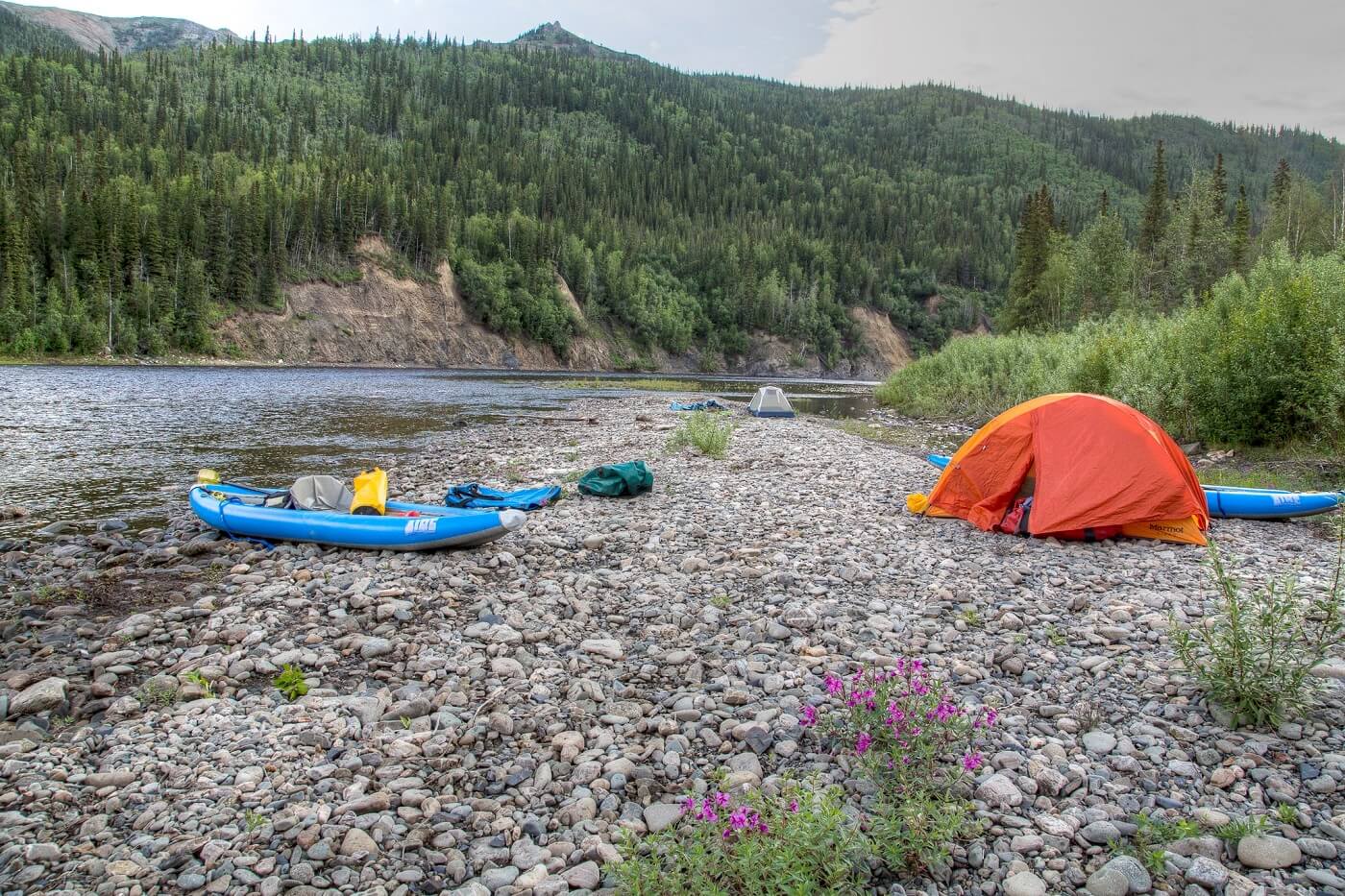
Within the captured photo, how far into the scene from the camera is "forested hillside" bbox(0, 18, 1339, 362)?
224ft

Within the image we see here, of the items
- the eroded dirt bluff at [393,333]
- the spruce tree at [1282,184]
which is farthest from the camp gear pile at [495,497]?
the spruce tree at [1282,184]

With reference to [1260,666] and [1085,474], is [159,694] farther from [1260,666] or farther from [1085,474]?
[1085,474]

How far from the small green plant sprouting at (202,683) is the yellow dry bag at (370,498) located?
413 centimetres

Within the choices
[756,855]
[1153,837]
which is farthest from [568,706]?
[1153,837]

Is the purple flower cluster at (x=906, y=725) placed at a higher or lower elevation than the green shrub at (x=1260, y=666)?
lower

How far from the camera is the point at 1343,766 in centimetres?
445

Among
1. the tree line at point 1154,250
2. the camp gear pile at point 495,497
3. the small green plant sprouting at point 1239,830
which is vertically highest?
the tree line at point 1154,250

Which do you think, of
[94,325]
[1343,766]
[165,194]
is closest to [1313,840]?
[1343,766]

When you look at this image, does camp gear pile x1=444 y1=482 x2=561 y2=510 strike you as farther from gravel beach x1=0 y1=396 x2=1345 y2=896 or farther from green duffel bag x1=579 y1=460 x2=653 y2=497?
gravel beach x1=0 y1=396 x2=1345 y2=896

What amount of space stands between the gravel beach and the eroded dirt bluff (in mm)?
70826

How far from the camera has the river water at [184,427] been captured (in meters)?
14.2

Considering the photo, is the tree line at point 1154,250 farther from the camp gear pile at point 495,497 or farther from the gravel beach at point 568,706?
the gravel beach at point 568,706

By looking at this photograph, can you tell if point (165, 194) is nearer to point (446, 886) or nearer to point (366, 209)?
point (366, 209)

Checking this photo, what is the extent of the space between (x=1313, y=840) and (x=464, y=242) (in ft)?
378
